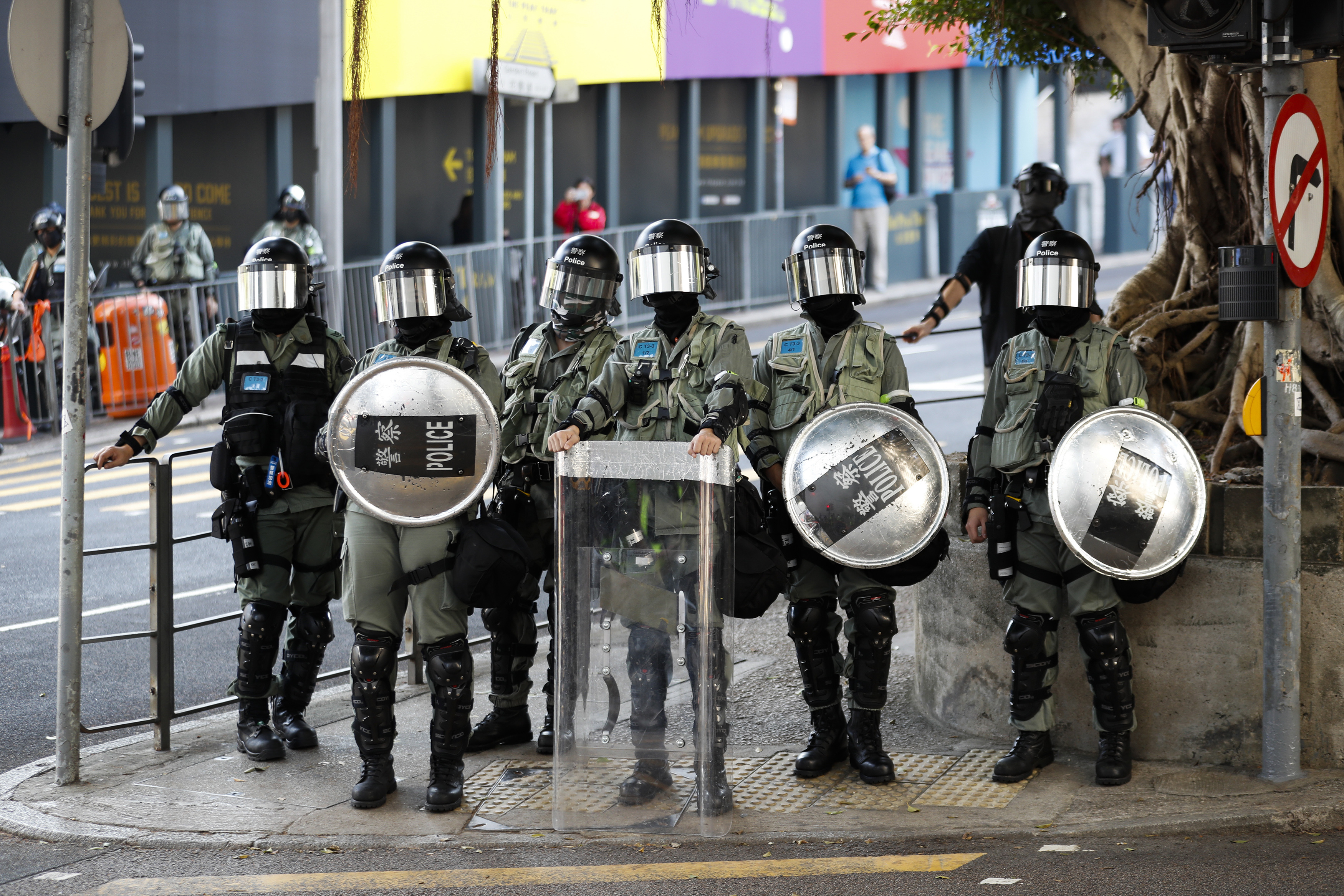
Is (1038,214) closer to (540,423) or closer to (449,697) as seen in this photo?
(540,423)

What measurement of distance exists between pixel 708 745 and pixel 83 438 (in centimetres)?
240

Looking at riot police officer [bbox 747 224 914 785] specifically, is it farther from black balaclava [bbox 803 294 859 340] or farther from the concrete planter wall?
the concrete planter wall

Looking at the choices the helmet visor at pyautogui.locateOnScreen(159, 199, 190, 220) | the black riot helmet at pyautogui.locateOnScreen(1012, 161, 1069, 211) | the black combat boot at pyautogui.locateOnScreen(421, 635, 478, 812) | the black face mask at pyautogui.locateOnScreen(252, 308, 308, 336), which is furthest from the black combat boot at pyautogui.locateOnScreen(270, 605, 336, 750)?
the helmet visor at pyautogui.locateOnScreen(159, 199, 190, 220)

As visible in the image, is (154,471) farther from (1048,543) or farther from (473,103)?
(473,103)

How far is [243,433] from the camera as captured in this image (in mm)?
5746

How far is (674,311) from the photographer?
5.49 meters

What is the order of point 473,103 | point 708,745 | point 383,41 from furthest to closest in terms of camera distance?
point 473,103 < point 383,41 < point 708,745

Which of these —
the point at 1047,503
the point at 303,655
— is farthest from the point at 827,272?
the point at 303,655

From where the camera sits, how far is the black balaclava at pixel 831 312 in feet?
18.3

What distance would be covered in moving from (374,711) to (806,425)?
1750mm

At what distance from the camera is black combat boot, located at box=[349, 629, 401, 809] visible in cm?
521

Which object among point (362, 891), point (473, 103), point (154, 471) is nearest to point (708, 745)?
point (362, 891)

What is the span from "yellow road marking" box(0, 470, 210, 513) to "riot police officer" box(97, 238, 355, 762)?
4689mm

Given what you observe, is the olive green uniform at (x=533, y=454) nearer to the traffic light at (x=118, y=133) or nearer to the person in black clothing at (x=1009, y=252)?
the person in black clothing at (x=1009, y=252)
